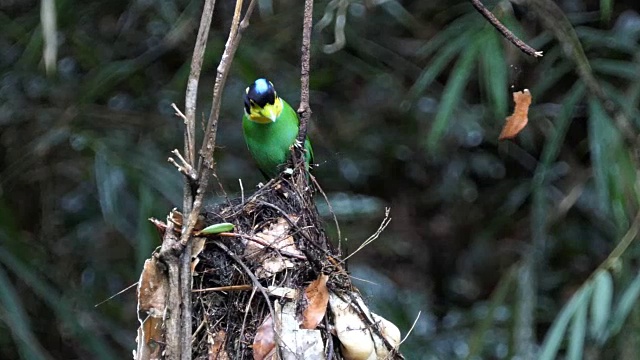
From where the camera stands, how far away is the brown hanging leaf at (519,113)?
157cm

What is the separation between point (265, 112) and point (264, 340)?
2.72 feet

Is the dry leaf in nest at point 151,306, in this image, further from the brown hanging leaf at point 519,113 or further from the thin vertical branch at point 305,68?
the brown hanging leaf at point 519,113

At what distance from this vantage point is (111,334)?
8.98 feet

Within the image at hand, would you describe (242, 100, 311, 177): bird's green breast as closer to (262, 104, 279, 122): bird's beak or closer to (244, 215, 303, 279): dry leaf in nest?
(262, 104, 279, 122): bird's beak

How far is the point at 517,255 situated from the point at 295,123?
133 centimetres

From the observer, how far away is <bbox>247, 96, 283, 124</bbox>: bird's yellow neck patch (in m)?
1.99

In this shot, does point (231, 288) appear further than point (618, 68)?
No

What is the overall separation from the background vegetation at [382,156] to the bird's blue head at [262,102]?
34 cm

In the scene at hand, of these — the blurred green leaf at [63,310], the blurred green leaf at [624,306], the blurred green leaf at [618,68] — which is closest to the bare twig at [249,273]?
the blurred green leaf at [624,306]

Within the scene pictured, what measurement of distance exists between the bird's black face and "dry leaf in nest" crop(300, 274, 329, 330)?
2.35ft

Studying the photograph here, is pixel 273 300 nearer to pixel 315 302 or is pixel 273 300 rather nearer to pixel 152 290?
pixel 315 302

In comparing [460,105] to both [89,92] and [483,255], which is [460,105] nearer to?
[483,255]

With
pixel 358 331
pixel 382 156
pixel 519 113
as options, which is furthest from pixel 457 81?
pixel 358 331

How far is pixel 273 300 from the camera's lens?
130 cm
